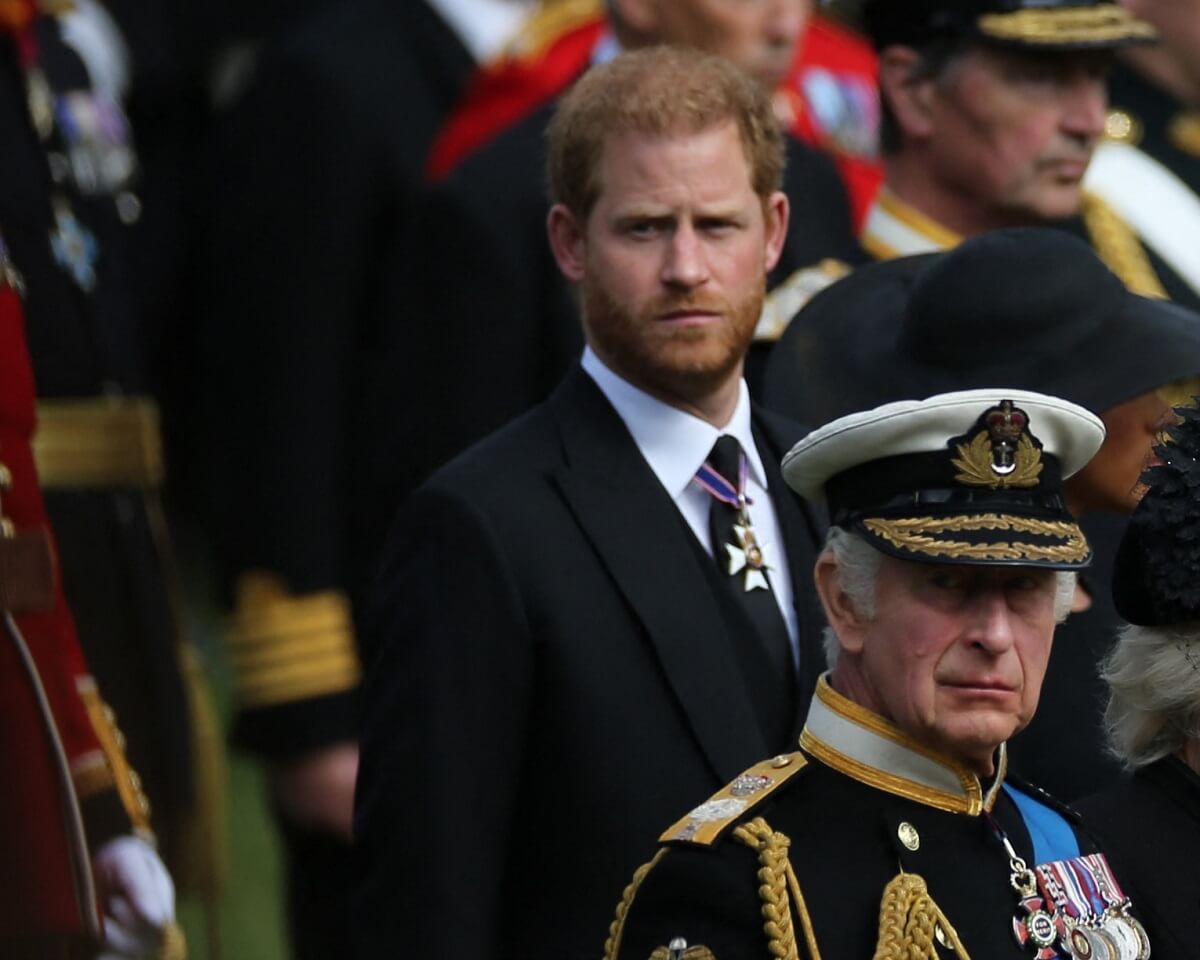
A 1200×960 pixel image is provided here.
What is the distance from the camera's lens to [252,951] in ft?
28.9

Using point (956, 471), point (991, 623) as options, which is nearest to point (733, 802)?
point (991, 623)

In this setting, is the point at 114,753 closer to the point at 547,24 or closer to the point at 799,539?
the point at 799,539

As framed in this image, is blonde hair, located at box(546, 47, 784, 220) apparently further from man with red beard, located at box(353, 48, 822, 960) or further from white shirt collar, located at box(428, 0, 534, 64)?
white shirt collar, located at box(428, 0, 534, 64)

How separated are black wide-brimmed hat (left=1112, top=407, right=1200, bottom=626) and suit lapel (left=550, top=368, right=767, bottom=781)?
0.65 meters

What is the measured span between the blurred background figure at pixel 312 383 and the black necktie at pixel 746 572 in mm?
1837

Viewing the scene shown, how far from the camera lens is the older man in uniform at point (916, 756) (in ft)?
13.3

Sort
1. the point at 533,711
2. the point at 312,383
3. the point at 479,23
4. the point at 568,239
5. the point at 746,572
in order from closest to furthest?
the point at 533,711 < the point at 746,572 < the point at 568,239 < the point at 312,383 < the point at 479,23

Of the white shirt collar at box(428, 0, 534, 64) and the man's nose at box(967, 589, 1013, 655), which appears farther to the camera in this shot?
the white shirt collar at box(428, 0, 534, 64)

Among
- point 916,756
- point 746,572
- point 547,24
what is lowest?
point 916,756

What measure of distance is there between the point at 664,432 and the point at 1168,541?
97 centimetres

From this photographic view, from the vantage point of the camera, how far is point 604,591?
493 cm

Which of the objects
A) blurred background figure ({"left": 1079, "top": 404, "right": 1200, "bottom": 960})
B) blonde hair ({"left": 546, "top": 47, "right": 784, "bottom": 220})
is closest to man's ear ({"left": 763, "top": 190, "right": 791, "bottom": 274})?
blonde hair ({"left": 546, "top": 47, "right": 784, "bottom": 220})

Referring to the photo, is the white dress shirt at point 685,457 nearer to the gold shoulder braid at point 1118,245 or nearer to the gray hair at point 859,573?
the gray hair at point 859,573

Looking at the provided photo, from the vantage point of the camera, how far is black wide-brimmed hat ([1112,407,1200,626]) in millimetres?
4363
